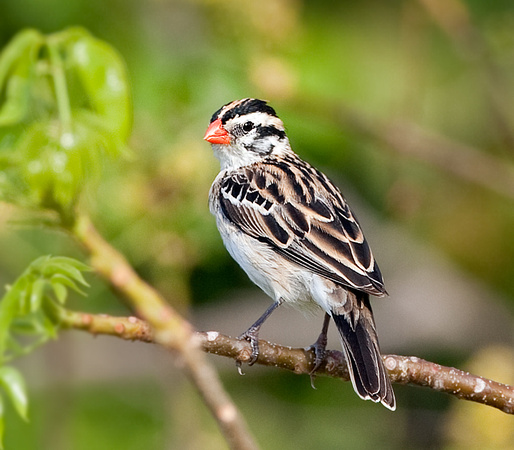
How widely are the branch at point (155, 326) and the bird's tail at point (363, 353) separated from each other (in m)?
1.39

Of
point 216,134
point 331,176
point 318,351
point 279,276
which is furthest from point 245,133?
point 318,351

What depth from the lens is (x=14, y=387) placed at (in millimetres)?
2555

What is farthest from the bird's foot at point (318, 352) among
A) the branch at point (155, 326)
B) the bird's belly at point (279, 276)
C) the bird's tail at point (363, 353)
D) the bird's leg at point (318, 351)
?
the branch at point (155, 326)

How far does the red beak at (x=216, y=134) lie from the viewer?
4957 mm

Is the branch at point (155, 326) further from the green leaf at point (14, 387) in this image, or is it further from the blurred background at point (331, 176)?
the blurred background at point (331, 176)

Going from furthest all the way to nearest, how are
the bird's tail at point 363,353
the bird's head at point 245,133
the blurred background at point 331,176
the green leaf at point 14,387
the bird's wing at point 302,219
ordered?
the bird's head at point 245,133 < the blurred background at point 331,176 < the bird's wing at point 302,219 < the bird's tail at point 363,353 < the green leaf at point 14,387

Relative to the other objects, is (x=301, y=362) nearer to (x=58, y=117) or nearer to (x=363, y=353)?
(x=363, y=353)

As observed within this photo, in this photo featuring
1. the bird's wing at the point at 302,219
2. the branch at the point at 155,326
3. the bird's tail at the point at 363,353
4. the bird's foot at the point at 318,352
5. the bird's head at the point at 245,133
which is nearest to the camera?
the branch at the point at 155,326

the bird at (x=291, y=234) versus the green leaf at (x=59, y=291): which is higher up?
the green leaf at (x=59, y=291)

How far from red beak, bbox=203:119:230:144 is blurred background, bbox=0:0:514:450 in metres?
0.10

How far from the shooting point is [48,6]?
6.43 metres

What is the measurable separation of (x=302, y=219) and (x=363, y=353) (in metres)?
1.02

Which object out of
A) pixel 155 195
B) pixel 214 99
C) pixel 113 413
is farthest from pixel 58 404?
pixel 214 99

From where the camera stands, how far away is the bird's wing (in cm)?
436
